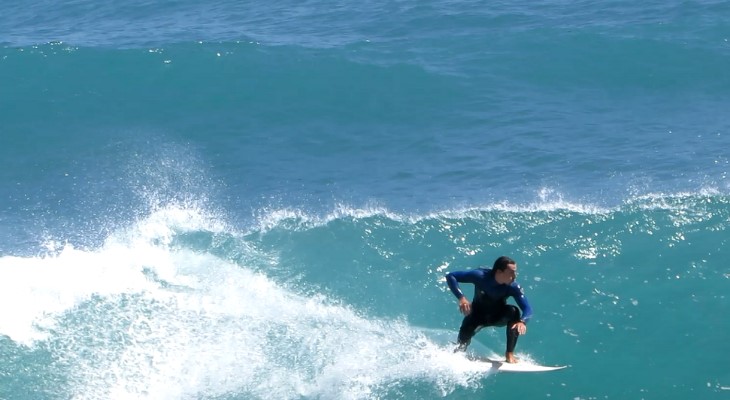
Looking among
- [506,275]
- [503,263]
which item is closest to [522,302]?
[506,275]

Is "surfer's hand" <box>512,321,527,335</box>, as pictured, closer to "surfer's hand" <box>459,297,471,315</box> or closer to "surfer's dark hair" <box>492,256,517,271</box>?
"surfer's hand" <box>459,297,471,315</box>

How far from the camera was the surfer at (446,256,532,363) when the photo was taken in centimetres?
1059

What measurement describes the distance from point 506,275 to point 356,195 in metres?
6.69

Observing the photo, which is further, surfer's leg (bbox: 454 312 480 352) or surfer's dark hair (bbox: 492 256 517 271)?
surfer's leg (bbox: 454 312 480 352)

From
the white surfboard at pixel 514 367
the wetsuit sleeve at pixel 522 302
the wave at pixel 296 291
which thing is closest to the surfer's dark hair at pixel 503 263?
the wetsuit sleeve at pixel 522 302

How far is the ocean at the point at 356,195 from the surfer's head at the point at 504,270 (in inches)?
57.5

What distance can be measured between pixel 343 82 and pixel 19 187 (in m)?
7.82

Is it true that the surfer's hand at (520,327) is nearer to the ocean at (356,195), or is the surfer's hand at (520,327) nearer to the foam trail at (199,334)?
the foam trail at (199,334)

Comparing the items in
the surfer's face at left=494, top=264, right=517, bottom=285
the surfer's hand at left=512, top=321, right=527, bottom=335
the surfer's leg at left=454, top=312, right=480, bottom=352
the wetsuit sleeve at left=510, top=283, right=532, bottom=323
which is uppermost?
the surfer's face at left=494, top=264, right=517, bottom=285

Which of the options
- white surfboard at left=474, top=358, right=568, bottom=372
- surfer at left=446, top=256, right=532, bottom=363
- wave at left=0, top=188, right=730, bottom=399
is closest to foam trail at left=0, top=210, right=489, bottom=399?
wave at left=0, top=188, right=730, bottom=399

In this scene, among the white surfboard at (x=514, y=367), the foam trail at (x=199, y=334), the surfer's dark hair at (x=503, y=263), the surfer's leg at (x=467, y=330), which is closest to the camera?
the surfer's dark hair at (x=503, y=263)

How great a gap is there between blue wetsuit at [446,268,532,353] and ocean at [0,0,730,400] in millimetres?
709

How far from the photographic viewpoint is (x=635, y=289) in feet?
43.0

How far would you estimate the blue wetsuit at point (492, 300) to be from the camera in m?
10.7
